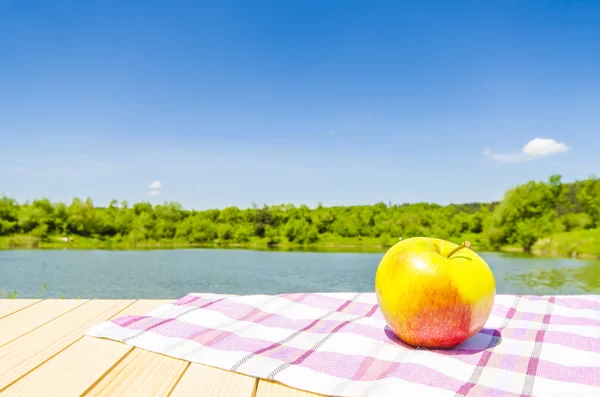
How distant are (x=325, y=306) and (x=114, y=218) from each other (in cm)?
4151

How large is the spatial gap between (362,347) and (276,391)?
1.21 ft

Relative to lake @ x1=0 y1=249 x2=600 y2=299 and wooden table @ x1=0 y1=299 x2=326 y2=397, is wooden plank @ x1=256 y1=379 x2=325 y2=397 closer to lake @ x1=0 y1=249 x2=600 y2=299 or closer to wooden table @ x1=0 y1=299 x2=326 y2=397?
wooden table @ x1=0 y1=299 x2=326 y2=397

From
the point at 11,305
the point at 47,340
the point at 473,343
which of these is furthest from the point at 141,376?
the point at 11,305

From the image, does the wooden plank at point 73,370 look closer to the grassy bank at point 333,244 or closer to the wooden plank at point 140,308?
the wooden plank at point 140,308

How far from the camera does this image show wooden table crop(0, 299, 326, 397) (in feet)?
3.58

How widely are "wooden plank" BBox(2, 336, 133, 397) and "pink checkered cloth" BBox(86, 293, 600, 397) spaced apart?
7 centimetres

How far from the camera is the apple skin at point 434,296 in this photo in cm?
141

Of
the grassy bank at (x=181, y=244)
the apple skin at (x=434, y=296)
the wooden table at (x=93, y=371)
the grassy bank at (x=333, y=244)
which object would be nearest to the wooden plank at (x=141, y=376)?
the wooden table at (x=93, y=371)

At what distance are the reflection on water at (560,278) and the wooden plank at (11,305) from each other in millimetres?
23438

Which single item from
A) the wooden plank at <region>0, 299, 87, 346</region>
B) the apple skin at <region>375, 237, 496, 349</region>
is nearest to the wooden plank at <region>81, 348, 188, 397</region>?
the wooden plank at <region>0, 299, 87, 346</region>

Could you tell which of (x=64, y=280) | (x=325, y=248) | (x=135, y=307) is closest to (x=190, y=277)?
(x=64, y=280)

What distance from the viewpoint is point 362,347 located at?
1.38 m

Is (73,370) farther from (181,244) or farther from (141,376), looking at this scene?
(181,244)

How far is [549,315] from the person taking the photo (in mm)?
1839
